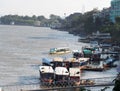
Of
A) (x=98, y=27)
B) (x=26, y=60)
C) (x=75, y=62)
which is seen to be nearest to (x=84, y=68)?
(x=75, y=62)

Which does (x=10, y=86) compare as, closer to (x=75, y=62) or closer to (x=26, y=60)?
(x=75, y=62)

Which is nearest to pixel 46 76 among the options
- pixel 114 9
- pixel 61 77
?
pixel 61 77

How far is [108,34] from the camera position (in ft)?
234

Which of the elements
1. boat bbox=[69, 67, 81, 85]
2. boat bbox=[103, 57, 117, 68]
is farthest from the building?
boat bbox=[69, 67, 81, 85]

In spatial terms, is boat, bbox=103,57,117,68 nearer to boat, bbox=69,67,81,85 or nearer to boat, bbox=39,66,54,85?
boat, bbox=69,67,81,85

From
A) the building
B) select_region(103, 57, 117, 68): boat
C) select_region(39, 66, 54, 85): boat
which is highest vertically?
Answer: the building

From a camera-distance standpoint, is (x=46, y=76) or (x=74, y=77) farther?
(x=46, y=76)

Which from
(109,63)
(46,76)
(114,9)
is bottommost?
(109,63)

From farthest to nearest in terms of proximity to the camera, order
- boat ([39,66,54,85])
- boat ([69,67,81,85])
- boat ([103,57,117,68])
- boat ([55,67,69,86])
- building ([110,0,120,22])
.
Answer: building ([110,0,120,22])
boat ([103,57,117,68])
boat ([39,66,54,85])
boat ([69,67,81,85])
boat ([55,67,69,86])

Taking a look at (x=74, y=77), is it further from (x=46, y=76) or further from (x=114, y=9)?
(x=114, y=9)

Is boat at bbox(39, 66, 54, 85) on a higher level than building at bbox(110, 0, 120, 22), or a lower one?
lower

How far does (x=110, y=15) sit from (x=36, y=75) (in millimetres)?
51433

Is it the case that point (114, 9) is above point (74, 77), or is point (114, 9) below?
above

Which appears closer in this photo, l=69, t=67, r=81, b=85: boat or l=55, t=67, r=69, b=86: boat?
l=55, t=67, r=69, b=86: boat
